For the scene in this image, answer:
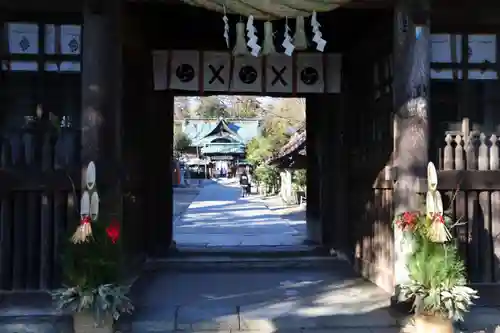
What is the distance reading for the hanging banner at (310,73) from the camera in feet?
34.7

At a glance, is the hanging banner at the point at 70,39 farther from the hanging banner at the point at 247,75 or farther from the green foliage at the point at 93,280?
the hanging banner at the point at 247,75

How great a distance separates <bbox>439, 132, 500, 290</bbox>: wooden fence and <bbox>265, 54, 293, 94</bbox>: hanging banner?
3822mm

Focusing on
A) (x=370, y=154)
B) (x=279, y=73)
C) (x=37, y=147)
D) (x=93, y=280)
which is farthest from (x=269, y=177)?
(x=93, y=280)

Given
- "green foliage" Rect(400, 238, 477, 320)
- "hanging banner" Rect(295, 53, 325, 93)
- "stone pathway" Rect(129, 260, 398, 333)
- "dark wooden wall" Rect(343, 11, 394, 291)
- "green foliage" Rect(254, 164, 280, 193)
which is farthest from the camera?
"green foliage" Rect(254, 164, 280, 193)

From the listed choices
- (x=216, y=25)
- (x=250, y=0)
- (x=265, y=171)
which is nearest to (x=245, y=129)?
(x=265, y=171)

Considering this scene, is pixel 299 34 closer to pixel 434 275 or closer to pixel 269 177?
pixel 434 275

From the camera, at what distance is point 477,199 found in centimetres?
754

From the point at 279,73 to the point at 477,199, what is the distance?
15.0 feet

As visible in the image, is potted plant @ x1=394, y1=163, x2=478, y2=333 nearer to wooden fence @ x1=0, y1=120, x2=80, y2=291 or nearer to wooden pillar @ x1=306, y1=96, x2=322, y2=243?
wooden fence @ x1=0, y1=120, x2=80, y2=291

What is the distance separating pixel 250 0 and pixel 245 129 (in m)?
61.4

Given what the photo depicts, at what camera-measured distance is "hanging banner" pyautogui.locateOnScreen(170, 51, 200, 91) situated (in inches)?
417

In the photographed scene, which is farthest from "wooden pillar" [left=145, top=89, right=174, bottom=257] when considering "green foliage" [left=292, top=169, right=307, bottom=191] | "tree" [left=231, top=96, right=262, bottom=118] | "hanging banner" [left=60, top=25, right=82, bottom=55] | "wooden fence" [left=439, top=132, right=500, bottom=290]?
"tree" [left=231, top=96, right=262, bottom=118]

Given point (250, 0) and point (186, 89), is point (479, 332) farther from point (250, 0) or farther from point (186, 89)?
point (186, 89)

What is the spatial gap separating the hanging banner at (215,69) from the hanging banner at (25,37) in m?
3.72
